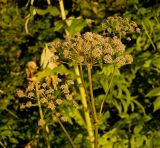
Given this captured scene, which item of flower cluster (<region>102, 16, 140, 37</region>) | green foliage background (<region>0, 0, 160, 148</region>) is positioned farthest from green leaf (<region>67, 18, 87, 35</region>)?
flower cluster (<region>102, 16, 140, 37</region>)

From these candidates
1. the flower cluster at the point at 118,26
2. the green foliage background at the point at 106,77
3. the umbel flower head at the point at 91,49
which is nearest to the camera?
the umbel flower head at the point at 91,49

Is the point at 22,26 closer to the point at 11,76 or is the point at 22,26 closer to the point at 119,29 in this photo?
the point at 11,76

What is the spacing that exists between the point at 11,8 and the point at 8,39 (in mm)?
604

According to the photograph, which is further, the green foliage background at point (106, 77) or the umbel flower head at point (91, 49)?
the green foliage background at point (106, 77)

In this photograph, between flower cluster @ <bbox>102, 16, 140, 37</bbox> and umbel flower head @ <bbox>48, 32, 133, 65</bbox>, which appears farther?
flower cluster @ <bbox>102, 16, 140, 37</bbox>

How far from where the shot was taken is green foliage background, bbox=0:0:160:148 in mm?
3326

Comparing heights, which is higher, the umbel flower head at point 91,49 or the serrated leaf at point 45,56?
the umbel flower head at point 91,49

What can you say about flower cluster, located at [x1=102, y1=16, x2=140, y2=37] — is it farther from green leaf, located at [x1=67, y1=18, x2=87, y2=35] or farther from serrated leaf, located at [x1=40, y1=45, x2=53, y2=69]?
serrated leaf, located at [x1=40, y1=45, x2=53, y2=69]

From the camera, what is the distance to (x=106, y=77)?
3156mm

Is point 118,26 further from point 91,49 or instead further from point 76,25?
point 76,25

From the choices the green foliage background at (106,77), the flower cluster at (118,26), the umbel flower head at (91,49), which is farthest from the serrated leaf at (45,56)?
the umbel flower head at (91,49)

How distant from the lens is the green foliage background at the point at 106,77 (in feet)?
10.9

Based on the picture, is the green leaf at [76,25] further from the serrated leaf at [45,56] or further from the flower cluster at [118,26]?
the flower cluster at [118,26]

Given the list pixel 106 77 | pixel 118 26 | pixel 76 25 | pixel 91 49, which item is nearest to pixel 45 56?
pixel 76 25
